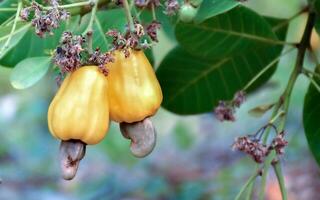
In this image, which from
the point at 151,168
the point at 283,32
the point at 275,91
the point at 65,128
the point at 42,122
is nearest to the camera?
the point at 65,128

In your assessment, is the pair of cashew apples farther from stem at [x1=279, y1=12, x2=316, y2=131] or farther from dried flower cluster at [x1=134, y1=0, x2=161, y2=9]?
stem at [x1=279, y1=12, x2=316, y2=131]

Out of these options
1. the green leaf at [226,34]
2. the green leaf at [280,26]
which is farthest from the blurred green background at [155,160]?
the green leaf at [226,34]

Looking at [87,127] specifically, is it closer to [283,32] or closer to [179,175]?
[283,32]

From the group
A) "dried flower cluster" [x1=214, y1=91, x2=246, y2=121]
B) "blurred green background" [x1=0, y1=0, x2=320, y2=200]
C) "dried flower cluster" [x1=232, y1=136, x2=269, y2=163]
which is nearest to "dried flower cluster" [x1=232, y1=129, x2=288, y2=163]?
"dried flower cluster" [x1=232, y1=136, x2=269, y2=163]

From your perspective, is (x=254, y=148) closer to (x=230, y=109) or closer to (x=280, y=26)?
(x=230, y=109)

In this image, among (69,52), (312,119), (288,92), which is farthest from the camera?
(312,119)

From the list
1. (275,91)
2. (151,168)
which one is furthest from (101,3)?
(151,168)

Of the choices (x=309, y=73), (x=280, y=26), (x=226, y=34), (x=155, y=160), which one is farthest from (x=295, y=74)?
(x=155, y=160)
